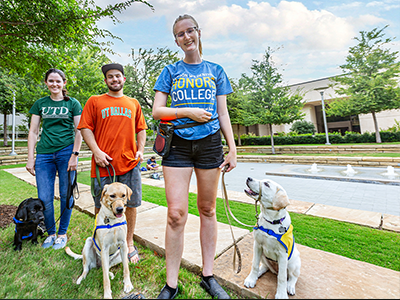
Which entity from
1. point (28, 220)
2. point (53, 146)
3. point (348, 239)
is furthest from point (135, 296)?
point (348, 239)

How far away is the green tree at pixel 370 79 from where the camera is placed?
15023mm

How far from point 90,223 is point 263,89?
1722cm

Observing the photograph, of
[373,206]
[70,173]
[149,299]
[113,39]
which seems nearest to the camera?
[149,299]

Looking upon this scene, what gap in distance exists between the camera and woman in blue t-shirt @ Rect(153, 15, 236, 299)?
5.18ft

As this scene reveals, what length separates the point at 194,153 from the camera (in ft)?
5.27

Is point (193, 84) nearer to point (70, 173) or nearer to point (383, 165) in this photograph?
point (70, 173)

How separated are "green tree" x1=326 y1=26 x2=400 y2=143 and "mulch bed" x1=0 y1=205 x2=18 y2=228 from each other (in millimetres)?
21275

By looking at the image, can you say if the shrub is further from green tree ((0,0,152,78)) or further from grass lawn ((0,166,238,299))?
grass lawn ((0,166,238,299))

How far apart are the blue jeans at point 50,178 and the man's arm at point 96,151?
0.82 m

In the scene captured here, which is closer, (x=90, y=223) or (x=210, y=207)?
(x=210, y=207)

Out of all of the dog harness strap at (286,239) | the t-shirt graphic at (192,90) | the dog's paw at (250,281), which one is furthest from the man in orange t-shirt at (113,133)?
the dog harness strap at (286,239)

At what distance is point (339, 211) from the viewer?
3.63 metres

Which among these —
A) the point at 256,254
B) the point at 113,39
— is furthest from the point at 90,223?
the point at 113,39

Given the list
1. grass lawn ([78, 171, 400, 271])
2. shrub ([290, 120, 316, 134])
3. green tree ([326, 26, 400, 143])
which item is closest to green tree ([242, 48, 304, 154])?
green tree ([326, 26, 400, 143])
